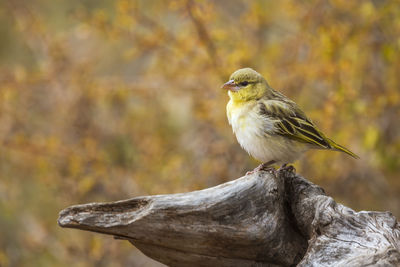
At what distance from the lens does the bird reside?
15.7 feet

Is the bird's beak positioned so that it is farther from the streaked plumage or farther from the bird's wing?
the bird's wing

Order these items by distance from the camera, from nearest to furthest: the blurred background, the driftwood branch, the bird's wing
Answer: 1. the driftwood branch
2. the bird's wing
3. the blurred background

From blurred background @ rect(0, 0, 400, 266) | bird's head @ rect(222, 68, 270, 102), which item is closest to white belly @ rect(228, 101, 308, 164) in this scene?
bird's head @ rect(222, 68, 270, 102)

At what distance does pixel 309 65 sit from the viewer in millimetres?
7109

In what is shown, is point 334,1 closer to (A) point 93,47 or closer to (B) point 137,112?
(B) point 137,112

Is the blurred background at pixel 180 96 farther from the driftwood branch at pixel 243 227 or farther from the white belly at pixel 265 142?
the driftwood branch at pixel 243 227

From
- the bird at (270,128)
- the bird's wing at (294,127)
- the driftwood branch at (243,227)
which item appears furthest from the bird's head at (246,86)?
the driftwood branch at (243,227)

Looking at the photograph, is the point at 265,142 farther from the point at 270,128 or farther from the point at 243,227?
the point at 243,227

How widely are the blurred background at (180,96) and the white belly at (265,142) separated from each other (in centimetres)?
119

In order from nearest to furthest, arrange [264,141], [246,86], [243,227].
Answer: [243,227], [264,141], [246,86]

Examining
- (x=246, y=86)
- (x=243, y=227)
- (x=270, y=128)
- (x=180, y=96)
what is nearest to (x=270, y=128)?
(x=270, y=128)

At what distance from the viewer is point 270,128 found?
15.7 feet

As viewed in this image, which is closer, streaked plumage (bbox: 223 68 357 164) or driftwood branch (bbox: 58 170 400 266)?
driftwood branch (bbox: 58 170 400 266)

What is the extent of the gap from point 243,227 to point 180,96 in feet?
15.4
